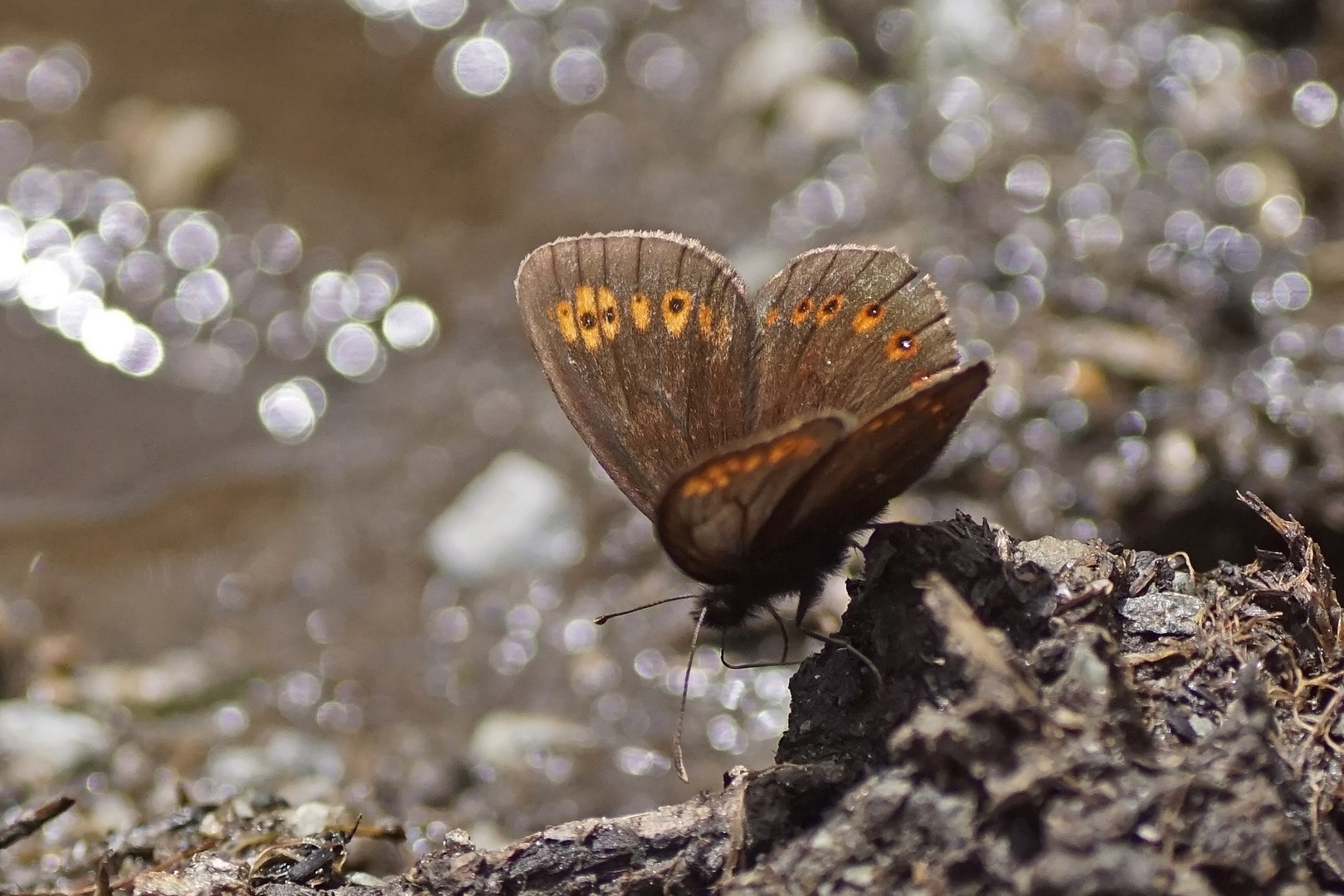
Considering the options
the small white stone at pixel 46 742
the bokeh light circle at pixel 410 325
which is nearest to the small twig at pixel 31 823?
the small white stone at pixel 46 742

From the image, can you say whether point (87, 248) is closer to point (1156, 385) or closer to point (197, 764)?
point (197, 764)

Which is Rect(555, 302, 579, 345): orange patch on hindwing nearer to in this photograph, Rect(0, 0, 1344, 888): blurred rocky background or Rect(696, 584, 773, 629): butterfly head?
Rect(696, 584, 773, 629): butterfly head

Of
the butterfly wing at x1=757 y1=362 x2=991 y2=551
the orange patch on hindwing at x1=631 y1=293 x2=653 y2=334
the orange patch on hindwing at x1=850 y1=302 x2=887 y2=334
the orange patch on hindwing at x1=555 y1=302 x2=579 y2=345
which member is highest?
the orange patch on hindwing at x1=555 y1=302 x2=579 y2=345

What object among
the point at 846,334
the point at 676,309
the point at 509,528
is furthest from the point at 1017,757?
the point at 509,528

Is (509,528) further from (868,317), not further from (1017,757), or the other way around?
(1017,757)

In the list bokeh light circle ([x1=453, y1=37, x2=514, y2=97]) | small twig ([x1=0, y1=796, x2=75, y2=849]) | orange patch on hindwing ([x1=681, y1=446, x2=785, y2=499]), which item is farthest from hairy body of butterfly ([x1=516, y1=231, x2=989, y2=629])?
bokeh light circle ([x1=453, y1=37, x2=514, y2=97])

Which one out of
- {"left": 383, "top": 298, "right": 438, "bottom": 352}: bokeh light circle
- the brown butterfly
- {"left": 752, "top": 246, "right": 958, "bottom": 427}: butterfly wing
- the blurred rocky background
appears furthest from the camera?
{"left": 383, "top": 298, "right": 438, "bottom": 352}: bokeh light circle
